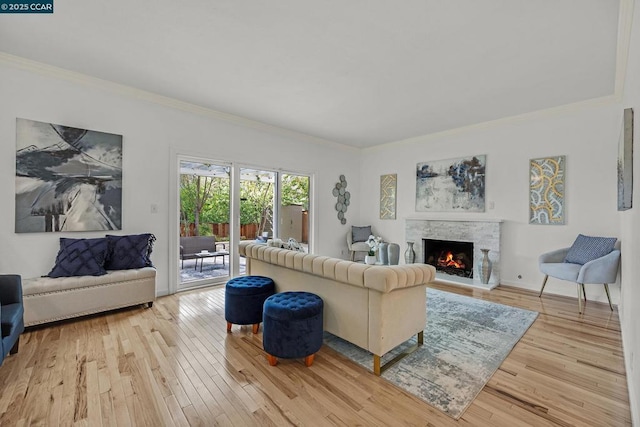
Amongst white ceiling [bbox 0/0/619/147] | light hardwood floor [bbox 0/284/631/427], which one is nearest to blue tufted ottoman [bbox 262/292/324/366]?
light hardwood floor [bbox 0/284/631/427]

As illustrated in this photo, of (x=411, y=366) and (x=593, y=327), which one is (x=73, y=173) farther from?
(x=593, y=327)

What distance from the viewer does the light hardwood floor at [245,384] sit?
168 centimetres

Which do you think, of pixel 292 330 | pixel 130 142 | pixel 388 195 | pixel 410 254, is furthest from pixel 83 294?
pixel 388 195

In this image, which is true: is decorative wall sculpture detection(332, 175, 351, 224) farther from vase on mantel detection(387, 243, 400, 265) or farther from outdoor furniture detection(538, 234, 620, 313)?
outdoor furniture detection(538, 234, 620, 313)

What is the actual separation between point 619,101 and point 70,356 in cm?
690

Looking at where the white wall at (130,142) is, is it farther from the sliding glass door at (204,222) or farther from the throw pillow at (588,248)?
the throw pillow at (588,248)

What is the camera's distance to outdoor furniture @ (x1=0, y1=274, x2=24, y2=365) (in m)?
2.02

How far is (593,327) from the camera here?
3.02 m

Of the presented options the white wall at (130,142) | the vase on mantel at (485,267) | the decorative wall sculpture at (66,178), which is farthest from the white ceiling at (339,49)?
the vase on mantel at (485,267)

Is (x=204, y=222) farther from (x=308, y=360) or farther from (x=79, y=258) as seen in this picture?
(x=308, y=360)

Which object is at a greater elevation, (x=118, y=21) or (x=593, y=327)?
(x=118, y=21)

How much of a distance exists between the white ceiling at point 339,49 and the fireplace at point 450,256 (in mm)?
2578

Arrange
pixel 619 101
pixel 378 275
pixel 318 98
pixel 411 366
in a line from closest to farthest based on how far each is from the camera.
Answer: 1. pixel 378 275
2. pixel 411 366
3. pixel 619 101
4. pixel 318 98

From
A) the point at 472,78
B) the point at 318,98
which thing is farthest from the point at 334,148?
the point at 472,78
